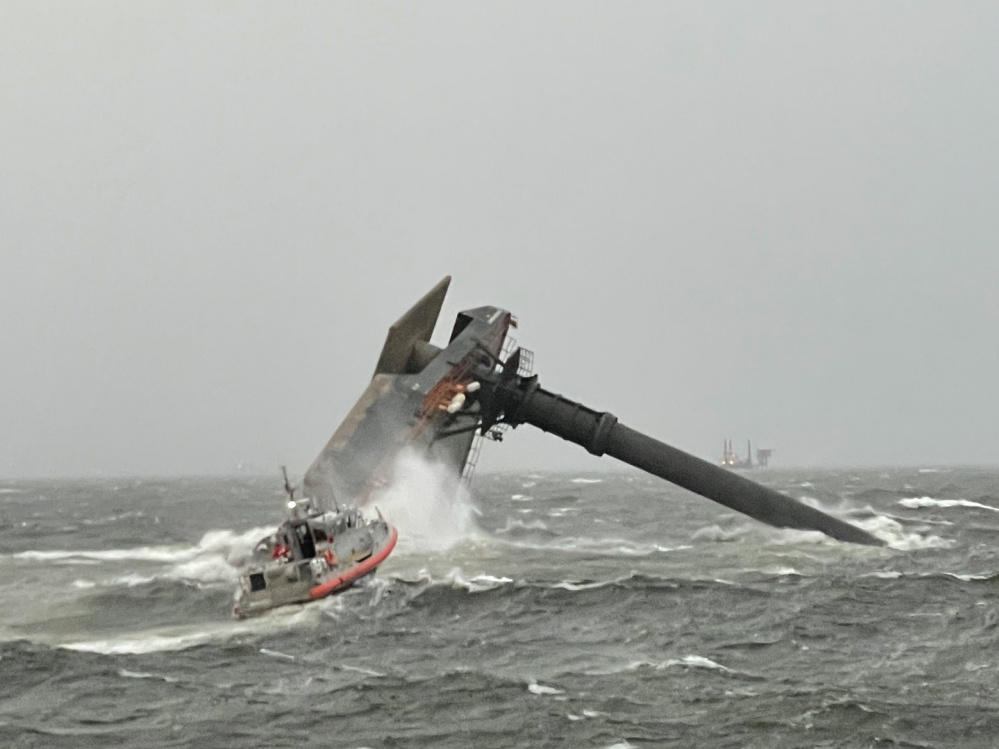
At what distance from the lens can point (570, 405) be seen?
46.3m

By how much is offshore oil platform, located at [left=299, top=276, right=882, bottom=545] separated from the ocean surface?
185 centimetres

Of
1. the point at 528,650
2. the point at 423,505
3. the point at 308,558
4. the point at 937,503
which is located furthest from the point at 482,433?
the point at 937,503

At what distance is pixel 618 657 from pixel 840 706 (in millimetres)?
5664

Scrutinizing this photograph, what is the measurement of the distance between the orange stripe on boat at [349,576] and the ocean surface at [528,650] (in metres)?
0.38

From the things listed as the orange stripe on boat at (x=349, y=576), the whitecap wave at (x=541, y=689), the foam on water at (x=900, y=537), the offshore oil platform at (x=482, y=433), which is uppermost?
the offshore oil platform at (x=482, y=433)

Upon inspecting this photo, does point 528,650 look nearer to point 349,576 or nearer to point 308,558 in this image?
point 349,576

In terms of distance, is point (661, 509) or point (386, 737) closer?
point (386, 737)

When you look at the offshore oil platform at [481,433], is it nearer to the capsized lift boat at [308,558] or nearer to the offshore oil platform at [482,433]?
the offshore oil platform at [482,433]

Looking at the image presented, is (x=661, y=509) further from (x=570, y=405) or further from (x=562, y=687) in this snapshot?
(x=562, y=687)

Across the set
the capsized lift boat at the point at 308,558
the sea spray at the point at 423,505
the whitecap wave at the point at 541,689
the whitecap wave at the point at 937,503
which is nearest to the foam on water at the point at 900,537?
the whitecap wave at the point at 937,503

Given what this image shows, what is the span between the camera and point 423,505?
48062mm

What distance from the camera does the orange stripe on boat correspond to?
30.6 m

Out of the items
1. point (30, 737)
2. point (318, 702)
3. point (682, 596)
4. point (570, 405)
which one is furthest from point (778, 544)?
point (30, 737)

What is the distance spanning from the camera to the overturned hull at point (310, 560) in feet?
99.1
